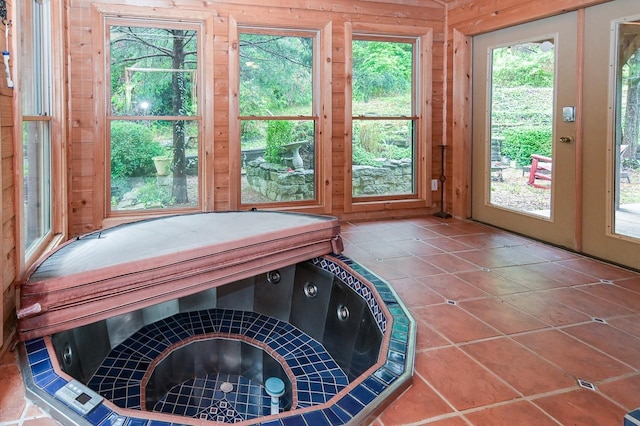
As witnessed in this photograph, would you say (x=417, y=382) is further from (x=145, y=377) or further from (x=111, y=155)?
(x=111, y=155)

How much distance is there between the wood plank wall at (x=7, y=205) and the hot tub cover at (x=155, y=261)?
77 mm

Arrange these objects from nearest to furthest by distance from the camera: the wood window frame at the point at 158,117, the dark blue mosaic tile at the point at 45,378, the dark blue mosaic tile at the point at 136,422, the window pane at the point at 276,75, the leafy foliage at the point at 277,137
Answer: the dark blue mosaic tile at the point at 136,422 → the dark blue mosaic tile at the point at 45,378 → the wood window frame at the point at 158,117 → the window pane at the point at 276,75 → the leafy foliage at the point at 277,137

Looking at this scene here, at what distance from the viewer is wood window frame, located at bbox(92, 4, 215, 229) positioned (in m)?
4.06

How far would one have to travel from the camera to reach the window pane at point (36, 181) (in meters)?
2.65

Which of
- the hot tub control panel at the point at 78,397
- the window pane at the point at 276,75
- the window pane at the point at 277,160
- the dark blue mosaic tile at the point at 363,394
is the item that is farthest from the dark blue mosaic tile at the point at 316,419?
the window pane at the point at 276,75

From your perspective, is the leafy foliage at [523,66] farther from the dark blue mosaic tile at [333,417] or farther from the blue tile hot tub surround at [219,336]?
the dark blue mosaic tile at [333,417]

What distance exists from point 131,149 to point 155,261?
2.16 meters

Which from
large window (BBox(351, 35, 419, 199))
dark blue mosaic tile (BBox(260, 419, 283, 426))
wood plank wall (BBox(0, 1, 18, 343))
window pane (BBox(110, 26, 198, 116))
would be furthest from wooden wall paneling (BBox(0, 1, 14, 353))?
large window (BBox(351, 35, 419, 199))

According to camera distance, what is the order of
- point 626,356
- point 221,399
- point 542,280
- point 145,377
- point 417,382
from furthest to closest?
point 542,280 → point 221,399 → point 145,377 → point 626,356 → point 417,382

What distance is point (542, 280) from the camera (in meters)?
3.05

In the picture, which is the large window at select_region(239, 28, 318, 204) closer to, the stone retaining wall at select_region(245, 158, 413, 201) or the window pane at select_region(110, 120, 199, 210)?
the stone retaining wall at select_region(245, 158, 413, 201)

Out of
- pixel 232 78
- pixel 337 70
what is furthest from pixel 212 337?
pixel 337 70

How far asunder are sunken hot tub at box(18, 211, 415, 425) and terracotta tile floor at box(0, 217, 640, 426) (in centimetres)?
10

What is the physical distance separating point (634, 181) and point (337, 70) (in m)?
2.59
